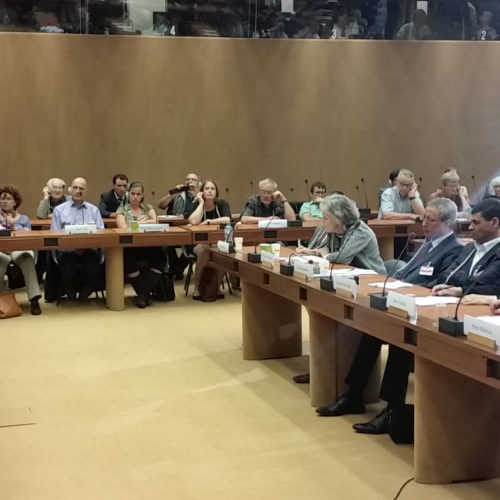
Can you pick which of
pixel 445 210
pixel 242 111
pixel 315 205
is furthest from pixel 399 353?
pixel 242 111

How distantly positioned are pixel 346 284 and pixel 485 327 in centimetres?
119

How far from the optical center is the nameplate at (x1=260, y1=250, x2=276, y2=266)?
5.05 metres

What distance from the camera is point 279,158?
10883 mm

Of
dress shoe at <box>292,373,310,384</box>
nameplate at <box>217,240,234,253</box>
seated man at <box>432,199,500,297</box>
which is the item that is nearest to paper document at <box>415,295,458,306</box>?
seated man at <box>432,199,500,297</box>

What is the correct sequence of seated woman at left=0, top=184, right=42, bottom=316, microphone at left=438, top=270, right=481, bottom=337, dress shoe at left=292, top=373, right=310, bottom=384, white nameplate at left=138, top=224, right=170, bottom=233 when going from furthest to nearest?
white nameplate at left=138, top=224, right=170, bottom=233 → seated woman at left=0, top=184, right=42, bottom=316 → dress shoe at left=292, top=373, right=310, bottom=384 → microphone at left=438, top=270, right=481, bottom=337

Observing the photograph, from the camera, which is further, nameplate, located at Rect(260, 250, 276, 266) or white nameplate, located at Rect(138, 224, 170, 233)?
white nameplate, located at Rect(138, 224, 170, 233)

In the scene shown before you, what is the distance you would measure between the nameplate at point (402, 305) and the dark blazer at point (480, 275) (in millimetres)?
468

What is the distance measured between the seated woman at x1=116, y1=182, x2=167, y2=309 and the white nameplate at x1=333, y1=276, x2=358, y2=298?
352 centimetres

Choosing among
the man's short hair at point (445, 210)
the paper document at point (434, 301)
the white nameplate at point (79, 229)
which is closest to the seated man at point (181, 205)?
the white nameplate at point (79, 229)

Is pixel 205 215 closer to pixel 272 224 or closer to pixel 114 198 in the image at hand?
pixel 272 224

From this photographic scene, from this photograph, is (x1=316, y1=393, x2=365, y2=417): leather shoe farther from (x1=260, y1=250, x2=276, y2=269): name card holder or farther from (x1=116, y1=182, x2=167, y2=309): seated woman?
(x1=116, y1=182, x2=167, y2=309): seated woman

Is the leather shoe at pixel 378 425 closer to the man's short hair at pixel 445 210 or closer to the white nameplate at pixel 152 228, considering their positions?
the man's short hair at pixel 445 210

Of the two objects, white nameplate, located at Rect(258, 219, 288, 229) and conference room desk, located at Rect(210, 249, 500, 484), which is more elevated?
white nameplate, located at Rect(258, 219, 288, 229)

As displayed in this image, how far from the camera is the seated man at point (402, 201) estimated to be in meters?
8.38
